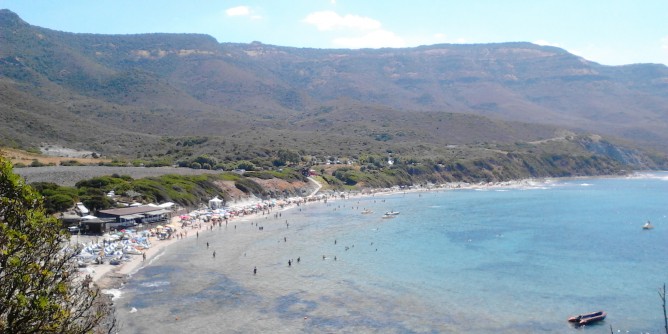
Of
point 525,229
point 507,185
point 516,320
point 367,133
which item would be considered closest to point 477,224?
point 525,229

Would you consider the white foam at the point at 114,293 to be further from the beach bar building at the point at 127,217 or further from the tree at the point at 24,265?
the tree at the point at 24,265

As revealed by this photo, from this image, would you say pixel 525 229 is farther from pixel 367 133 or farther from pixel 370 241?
pixel 367 133

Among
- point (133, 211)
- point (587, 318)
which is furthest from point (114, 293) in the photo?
point (587, 318)

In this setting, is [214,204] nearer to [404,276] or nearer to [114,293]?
[404,276]

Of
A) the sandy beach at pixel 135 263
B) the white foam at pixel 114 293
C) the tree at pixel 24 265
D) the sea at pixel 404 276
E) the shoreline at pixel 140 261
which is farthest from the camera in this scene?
the sandy beach at pixel 135 263

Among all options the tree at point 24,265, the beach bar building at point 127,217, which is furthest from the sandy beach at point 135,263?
the tree at point 24,265
